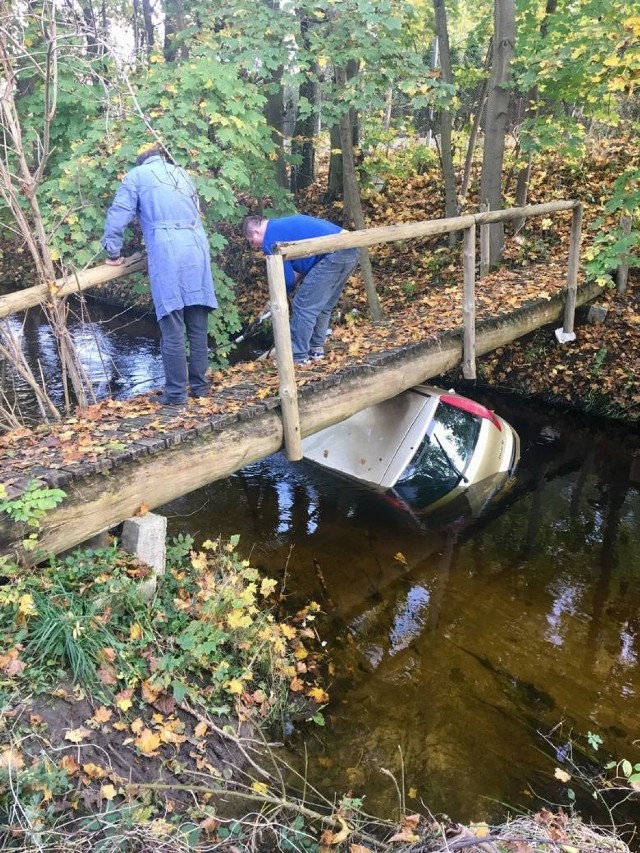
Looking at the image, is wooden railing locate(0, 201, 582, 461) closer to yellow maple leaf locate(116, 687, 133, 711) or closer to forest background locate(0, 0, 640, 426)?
forest background locate(0, 0, 640, 426)

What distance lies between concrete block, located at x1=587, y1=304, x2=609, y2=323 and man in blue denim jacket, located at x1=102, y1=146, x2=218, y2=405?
6596 mm

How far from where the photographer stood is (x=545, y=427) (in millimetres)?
8766

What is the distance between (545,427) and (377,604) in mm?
4859

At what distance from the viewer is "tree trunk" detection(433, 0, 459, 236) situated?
961 centimetres

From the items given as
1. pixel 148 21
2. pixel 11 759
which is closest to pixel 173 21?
pixel 148 21

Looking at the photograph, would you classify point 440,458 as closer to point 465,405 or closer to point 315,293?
point 465,405

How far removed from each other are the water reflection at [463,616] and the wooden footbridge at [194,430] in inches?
59.2

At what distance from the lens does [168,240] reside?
4.18 m

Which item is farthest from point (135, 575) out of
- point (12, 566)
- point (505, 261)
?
point (505, 261)

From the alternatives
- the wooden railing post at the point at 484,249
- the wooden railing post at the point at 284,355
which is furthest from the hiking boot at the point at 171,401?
the wooden railing post at the point at 484,249

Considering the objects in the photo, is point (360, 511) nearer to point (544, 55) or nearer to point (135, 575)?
point (135, 575)

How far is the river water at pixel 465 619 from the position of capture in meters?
3.61

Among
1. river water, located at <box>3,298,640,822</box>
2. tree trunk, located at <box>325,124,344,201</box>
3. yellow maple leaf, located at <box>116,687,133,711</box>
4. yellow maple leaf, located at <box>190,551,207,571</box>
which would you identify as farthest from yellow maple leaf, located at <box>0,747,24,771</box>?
tree trunk, located at <box>325,124,344,201</box>

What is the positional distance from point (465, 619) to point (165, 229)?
12.6ft
